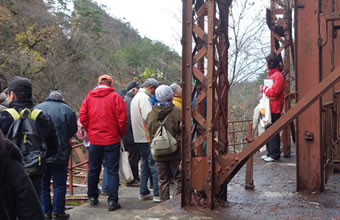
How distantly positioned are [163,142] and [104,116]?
1.11m

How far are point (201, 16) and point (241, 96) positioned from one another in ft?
59.7

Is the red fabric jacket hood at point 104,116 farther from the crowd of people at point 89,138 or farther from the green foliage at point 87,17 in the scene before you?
the green foliage at point 87,17

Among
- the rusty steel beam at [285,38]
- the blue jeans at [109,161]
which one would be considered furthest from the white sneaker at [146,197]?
the rusty steel beam at [285,38]

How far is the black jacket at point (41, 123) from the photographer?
4.14 m

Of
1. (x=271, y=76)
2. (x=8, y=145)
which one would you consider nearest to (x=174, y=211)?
(x=8, y=145)

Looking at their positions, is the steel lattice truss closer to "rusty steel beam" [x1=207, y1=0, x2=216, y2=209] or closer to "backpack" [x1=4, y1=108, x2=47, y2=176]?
"rusty steel beam" [x1=207, y1=0, x2=216, y2=209]

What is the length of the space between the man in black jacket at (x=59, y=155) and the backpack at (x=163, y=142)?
1.30 metres

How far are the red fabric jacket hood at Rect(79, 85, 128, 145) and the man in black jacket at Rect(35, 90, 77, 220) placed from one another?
33 cm

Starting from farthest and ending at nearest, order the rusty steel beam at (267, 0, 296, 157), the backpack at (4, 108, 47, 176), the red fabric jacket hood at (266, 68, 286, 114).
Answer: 1. the rusty steel beam at (267, 0, 296, 157)
2. the red fabric jacket hood at (266, 68, 286, 114)
3. the backpack at (4, 108, 47, 176)

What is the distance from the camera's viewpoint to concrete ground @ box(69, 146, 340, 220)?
4.28 metres

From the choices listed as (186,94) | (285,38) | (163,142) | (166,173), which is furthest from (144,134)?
(285,38)

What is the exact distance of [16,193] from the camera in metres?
2.18

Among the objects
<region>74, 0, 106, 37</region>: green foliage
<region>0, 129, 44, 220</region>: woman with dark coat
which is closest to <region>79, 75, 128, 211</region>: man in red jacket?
<region>0, 129, 44, 220</region>: woman with dark coat

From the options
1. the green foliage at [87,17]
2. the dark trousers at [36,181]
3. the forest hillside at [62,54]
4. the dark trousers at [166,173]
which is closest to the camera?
the dark trousers at [36,181]
